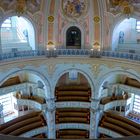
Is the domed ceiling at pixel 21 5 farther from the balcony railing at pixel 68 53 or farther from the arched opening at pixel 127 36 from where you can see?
the arched opening at pixel 127 36

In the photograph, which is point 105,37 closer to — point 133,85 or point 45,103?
point 133,85

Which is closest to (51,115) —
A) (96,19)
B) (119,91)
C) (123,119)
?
(123,119)

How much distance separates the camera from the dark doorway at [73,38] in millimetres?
19530

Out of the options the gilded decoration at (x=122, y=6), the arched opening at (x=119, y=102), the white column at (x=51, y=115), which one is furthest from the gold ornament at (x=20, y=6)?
the arched opening at (x=119, y=102)

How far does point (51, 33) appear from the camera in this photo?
18797 mm

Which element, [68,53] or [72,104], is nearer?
[68,53]

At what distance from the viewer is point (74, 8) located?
1862cm

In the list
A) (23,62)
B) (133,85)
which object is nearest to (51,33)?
(23,62)

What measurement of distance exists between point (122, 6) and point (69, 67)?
6.62 m

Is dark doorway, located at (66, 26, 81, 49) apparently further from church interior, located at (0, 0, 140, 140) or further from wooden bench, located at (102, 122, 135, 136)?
wooden bench, located at (102, 122, 135, 136)

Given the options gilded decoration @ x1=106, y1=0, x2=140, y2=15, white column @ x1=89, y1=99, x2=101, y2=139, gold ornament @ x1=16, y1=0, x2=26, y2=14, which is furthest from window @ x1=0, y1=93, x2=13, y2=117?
gilded decoration @ x1=106, y1=0, x2=140, y2=15

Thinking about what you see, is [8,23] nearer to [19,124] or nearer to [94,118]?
[19,124]

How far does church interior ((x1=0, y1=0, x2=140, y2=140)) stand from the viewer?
57.0ft

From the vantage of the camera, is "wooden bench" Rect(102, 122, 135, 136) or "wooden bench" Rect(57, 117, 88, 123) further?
"wooden bench" Rect(57, 117, 88, 123)
